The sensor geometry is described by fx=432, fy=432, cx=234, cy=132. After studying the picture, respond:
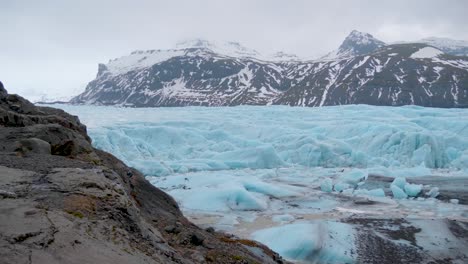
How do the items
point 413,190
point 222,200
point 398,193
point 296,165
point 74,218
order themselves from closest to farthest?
point 74,218
point 222,200
point 398,193
point 413,190
point 296,165

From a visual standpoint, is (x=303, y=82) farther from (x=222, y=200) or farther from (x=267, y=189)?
(x=222, y=200)

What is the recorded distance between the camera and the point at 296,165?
88.2 ft

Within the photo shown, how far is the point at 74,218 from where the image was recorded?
371 centimetres

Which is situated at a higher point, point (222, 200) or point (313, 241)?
point (313, 241)

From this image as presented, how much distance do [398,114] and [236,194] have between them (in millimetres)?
26617

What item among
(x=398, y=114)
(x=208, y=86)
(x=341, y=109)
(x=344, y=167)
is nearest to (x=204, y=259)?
(x=344, y=167)

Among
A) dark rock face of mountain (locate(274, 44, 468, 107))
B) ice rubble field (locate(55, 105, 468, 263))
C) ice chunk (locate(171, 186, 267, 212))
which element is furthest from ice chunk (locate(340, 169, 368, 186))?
dark rock face of mountain (locate(274, 44, 468, 107))

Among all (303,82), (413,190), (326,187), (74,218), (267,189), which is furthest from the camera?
(303,82)

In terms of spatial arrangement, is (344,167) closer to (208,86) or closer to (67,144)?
(67,144)

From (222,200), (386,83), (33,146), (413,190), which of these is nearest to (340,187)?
(413,190)

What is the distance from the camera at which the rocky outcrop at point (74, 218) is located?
10.6 feet

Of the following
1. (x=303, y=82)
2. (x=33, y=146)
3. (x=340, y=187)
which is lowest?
(x=340, y=187)

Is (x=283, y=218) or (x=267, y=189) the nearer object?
(x=283, y=218)

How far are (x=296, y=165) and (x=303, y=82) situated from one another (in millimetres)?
120385
